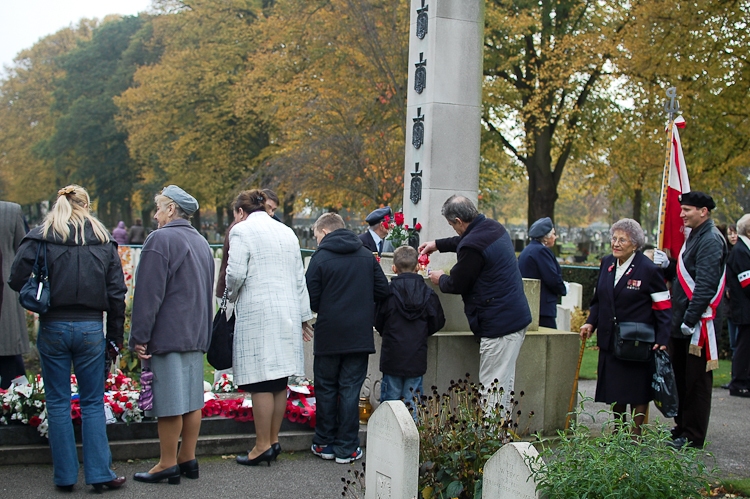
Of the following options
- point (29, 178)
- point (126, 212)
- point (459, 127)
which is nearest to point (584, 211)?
point (126, 212)

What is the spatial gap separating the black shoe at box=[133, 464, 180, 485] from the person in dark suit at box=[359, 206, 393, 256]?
441cm

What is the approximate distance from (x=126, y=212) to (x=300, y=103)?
111 feet

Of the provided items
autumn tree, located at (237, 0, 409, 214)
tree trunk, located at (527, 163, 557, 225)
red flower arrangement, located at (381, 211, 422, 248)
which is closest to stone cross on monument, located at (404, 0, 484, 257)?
red flower arrangement, located at (381, 211, 422, 248)

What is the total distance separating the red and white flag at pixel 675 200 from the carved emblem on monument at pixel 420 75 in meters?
2.44

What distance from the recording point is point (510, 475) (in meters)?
3.81

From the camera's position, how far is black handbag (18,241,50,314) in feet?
17.2

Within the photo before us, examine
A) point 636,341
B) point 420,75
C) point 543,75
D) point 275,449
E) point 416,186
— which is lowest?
point 275,449

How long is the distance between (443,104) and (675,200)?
2.40 metres

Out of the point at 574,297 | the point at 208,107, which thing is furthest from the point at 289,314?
the point at 208,107

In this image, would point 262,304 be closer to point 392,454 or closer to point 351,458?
point 351,458

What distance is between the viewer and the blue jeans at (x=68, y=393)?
543 cm

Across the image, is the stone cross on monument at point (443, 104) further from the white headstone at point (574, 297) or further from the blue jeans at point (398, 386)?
the white headstone at point (574, 297)

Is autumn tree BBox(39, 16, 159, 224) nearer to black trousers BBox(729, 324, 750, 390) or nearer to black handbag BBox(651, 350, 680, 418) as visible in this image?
black trousers BBox(729, 324, 750, 390)

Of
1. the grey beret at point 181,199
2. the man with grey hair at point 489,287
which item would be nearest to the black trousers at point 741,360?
the man with grey hair at point 489,287
